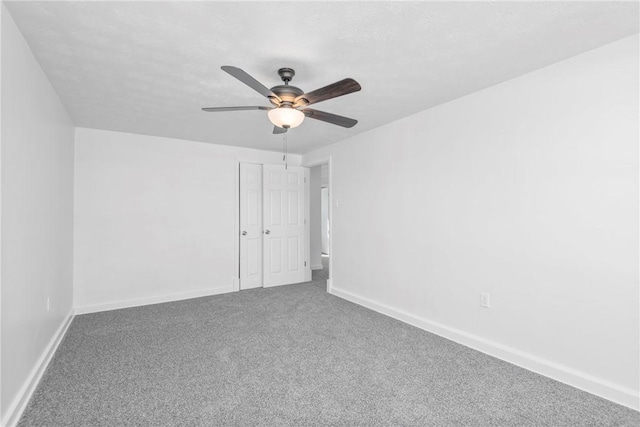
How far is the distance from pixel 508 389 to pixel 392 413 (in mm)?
899

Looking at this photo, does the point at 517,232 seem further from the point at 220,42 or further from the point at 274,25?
the point at 220,42

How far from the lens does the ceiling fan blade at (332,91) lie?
197 centimetres

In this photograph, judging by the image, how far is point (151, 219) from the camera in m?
4.45

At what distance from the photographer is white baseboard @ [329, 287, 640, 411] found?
2078 millimetres

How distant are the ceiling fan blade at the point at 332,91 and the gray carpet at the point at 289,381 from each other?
2.00 m

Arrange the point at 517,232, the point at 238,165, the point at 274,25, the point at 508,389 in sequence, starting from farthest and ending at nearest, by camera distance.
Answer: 1. the point at 238,165
2. the point at 517,232
3. the point at 508,389
4. the point at 274,25

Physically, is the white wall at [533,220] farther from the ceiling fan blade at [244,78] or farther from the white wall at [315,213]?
the white wall at [315,213]

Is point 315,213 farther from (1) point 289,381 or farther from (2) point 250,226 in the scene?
(1) point 289,381

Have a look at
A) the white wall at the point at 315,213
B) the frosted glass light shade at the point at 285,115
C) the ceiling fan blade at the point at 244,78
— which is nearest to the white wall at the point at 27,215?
the ceiling fan blade at the point at 244,78

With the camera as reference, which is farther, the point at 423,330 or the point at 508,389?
the point at 423,330

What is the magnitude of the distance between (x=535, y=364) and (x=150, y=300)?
14.4ft

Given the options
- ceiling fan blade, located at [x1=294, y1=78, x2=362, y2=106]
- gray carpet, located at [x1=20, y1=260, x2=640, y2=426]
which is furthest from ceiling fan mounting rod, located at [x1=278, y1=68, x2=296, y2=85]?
gray carpet, located at [x1=20, y1=260, x2=640, y2=426]

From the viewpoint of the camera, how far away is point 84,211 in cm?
403

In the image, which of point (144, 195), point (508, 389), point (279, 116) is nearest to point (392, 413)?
point (508, 389)
